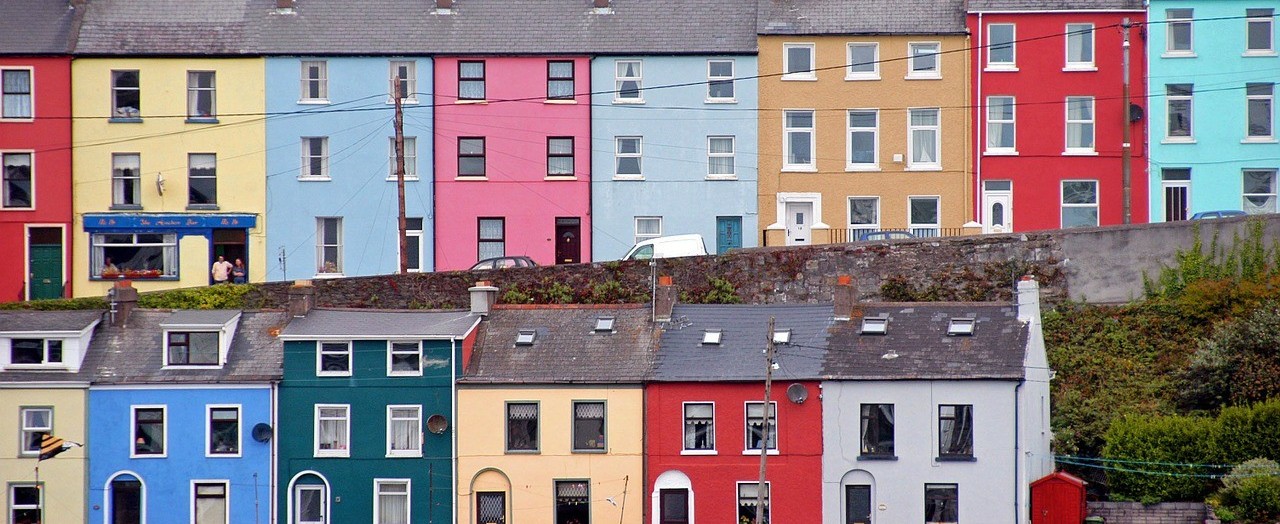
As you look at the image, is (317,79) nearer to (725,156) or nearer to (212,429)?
(725,156)

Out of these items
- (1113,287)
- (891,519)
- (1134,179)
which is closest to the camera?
(891,519)

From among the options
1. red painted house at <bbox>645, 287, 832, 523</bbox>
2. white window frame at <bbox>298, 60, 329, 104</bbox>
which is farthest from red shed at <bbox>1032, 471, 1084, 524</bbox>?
white window frame at <bbox>298, 60, 329, 104</bbox>

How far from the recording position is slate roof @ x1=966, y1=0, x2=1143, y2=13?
54.2m

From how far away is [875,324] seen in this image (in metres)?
42.2

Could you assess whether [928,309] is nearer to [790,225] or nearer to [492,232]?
[790,225]

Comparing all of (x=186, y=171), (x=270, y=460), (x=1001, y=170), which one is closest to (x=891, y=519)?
(x=270, y=460)

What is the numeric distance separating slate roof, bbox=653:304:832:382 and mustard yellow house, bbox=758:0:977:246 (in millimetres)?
10916

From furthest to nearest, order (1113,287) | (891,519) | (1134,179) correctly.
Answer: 1. (1134,179)
2. (1113,287)
3. (891,519)

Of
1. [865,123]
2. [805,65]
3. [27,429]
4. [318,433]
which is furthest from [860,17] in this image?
[27,429]

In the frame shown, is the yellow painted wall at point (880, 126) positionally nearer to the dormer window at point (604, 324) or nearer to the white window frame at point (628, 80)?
the white window frame at point (628, 80)

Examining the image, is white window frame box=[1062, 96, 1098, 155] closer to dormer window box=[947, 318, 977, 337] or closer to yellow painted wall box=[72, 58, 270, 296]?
dormer window box=[947, 318, 977, 337]

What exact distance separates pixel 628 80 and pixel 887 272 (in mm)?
11917

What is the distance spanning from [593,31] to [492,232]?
22.0ft

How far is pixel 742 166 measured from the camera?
5472 cm
